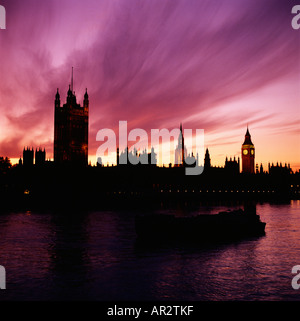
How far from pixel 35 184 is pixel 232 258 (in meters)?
144

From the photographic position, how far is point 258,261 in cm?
3105

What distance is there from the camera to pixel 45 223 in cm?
5859

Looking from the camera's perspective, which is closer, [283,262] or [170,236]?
[283,262]

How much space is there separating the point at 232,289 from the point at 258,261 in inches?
387

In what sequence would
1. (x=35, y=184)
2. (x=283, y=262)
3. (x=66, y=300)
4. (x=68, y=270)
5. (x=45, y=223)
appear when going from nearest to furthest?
(x=66, y=300) → (x=68, y=270) → (x=283, y=262) → (x=45, y=223) → (x=35, y=184)

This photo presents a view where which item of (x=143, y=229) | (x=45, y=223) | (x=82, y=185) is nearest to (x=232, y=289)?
(x=143, y=229)
